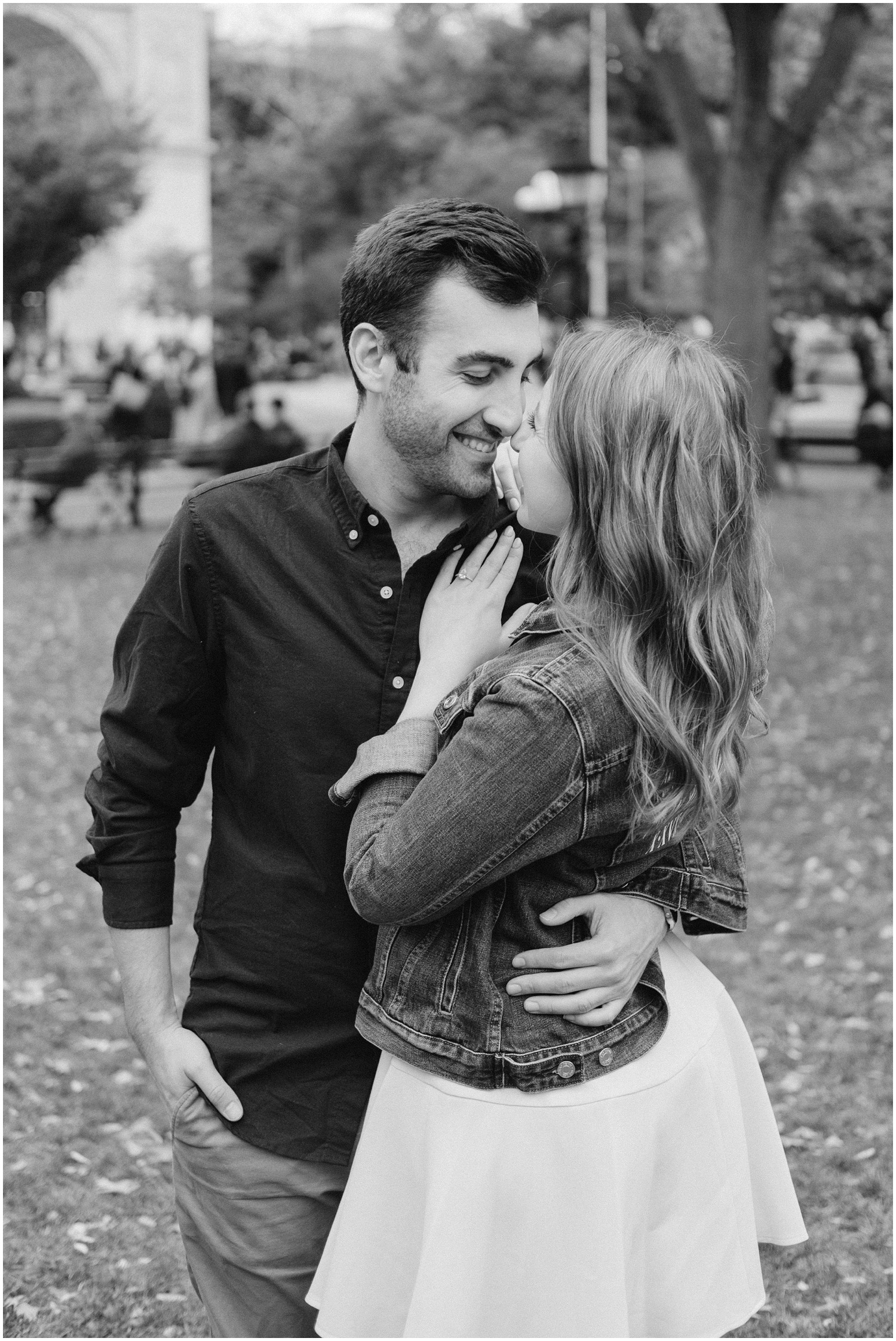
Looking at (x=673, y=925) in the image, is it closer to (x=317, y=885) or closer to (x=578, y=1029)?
(x=578, y=1029)

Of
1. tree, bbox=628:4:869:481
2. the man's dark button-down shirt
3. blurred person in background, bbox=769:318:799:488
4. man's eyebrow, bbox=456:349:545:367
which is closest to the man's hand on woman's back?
the man's dark button-down shirt

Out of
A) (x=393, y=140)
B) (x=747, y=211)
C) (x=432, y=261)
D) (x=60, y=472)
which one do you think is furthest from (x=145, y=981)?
(x=393, y=140)

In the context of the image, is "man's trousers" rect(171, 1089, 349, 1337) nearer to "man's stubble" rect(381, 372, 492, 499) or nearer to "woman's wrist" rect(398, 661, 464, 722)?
"woman's wrist" rect(398, 661, 464, 722)

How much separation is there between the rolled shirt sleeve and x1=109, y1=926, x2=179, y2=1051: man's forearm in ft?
0.10

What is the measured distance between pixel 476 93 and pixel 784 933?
3997 cm

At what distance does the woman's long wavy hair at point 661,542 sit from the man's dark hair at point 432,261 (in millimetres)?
289

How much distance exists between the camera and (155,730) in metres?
2.45

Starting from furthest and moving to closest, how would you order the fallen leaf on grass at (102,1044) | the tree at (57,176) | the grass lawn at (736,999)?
the tree at (57,176)
the fallen leaf on grass at (102,1044)
the grass lawn at (736,999)

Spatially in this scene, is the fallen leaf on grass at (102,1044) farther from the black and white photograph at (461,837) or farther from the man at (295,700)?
the man at (295,700)

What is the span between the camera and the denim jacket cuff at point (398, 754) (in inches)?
82.0

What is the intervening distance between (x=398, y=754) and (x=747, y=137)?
596 inches

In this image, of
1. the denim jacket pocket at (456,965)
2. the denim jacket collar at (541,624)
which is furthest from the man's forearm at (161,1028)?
the denim jacket collar at (541,624)

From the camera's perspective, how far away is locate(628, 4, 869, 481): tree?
1520 cm

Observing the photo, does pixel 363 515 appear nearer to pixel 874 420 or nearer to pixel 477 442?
pixel 477 442
